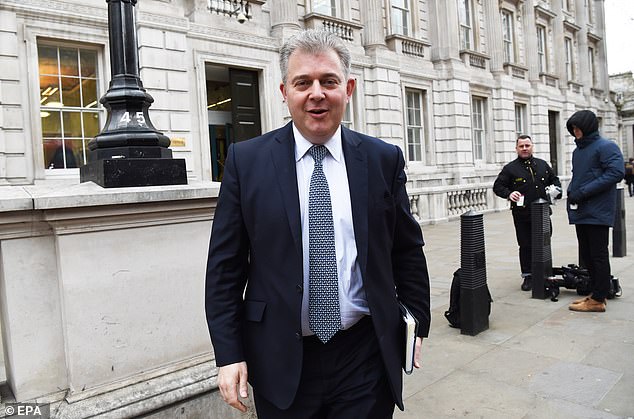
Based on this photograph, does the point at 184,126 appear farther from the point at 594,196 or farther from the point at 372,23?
the point at 594,196

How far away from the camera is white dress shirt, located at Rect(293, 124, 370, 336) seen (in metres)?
1.77

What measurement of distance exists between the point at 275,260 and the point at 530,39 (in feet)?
81.1

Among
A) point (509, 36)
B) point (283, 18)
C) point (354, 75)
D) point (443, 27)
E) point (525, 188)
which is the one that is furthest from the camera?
point (509, 36)

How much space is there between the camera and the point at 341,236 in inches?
69.7

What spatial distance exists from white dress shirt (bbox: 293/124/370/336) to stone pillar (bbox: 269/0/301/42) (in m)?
11.8

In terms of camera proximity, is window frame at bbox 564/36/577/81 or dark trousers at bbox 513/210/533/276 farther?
window frame at bbox 564/36/577/81

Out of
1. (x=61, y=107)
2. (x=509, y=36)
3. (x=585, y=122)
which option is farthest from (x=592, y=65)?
(x=61, y=107)

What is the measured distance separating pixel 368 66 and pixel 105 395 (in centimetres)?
1422

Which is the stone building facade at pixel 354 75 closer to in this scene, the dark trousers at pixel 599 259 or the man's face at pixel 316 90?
the dark trousers at pixel 599 259

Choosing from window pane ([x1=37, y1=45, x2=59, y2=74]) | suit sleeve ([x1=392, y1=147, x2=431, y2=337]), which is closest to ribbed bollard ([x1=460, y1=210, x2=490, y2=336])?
suit sleeve ([x1=392, y1=147, x2=431, y2=337])

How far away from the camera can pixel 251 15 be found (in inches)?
494

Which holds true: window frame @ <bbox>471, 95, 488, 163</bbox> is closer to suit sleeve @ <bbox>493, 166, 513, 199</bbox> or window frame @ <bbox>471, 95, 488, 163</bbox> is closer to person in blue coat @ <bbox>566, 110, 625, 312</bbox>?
suit sleeve @ <bbox>493, 166, 513, 199</bbox>

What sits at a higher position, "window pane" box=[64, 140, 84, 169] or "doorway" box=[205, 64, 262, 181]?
"doorway" box=[205, 64, 262, 181]

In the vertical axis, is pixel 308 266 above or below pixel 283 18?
below
